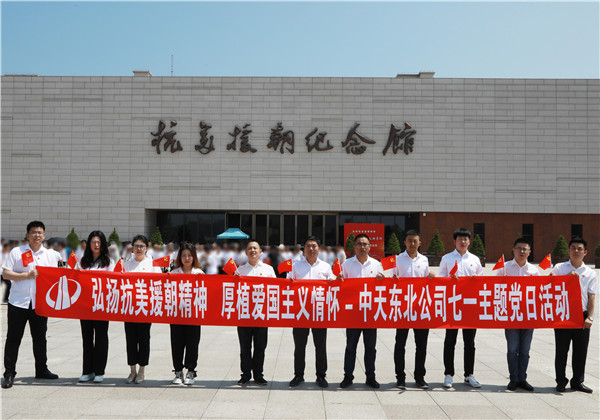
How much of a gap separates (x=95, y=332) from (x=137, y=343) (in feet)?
1.67

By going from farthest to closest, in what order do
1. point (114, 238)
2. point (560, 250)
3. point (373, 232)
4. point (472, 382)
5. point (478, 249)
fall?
point (373, 232)
point (114, 238)
point (478, 249)
point (560, 250)
point (472, 382)

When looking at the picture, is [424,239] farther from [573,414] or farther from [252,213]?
[573,414]

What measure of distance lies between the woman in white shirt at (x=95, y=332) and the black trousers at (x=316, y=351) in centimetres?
218

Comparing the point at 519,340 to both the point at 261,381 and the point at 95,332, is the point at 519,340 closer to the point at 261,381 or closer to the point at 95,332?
the point at 261,381

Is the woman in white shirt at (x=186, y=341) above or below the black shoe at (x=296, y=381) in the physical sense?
above

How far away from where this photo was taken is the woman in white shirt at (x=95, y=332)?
5926 mm

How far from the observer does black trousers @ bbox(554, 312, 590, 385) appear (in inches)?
228

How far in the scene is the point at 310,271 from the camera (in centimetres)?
624

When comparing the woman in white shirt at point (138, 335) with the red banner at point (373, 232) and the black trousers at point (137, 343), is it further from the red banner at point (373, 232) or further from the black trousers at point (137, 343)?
the red banner at point (373, 232)

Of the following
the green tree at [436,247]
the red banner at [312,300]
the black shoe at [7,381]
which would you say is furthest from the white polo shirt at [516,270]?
the green tree at [436,247]

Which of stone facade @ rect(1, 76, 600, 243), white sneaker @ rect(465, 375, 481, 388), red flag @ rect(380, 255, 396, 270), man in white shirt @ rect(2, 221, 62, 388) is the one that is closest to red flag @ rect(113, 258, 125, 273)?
man in white shirt @ rect(2, 221, 62, 388)

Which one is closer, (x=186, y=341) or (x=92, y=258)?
(x=186, y=341)

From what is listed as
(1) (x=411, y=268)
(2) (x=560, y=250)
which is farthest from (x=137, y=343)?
(2) (x=560, y=250)

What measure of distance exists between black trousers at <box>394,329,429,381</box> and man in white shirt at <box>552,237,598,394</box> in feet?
4.73
